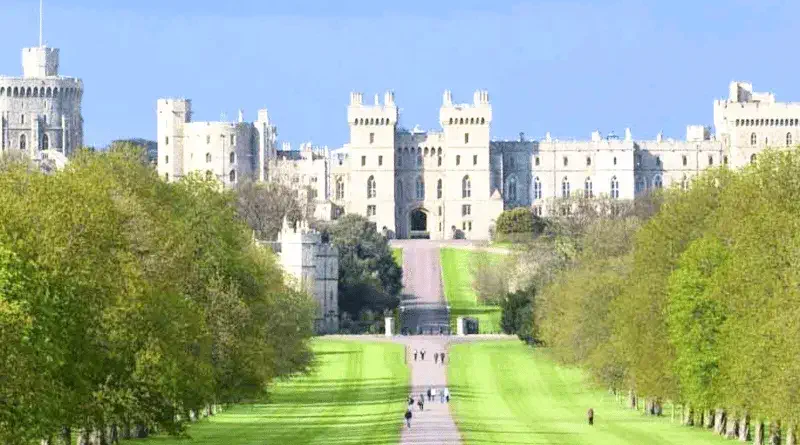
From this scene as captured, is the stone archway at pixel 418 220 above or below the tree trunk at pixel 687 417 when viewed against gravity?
above

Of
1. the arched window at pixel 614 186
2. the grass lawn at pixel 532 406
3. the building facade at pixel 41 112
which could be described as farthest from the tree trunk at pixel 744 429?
the building facade at pixel 41 112

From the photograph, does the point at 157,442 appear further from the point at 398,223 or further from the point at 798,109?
the point at 798,109

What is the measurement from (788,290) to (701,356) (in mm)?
7887

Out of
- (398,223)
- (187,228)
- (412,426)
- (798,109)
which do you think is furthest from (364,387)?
(798,109)

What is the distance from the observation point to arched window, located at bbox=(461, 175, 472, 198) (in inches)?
6978

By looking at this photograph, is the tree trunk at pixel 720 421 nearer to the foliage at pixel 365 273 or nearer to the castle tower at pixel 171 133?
the foliage at pixel 365 273

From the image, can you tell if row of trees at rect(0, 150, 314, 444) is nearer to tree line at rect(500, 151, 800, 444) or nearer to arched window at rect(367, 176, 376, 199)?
tree line at rect(500, 151, 800, 444)

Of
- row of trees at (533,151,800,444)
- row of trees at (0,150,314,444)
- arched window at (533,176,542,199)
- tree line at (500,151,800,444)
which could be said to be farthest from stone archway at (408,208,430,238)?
row of trees at (0,150,314,444)

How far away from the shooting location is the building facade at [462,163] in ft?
579

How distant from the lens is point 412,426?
68000 mm

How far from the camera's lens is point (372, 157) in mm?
178500

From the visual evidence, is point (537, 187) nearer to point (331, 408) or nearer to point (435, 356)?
point (435, 356)

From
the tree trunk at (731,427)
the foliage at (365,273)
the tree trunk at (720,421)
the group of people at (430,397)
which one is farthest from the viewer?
the foliage at (365,273)

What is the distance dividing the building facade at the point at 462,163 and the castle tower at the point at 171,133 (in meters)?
0.10
